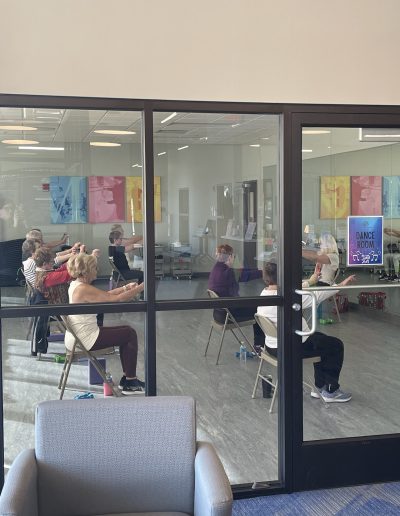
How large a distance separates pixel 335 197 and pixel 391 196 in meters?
0.39

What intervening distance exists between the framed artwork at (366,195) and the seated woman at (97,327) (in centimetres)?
143

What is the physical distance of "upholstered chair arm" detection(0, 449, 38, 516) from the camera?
264cm

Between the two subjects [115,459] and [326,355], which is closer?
[115,459]

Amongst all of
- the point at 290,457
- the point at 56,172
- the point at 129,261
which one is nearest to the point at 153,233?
the point at 129,261

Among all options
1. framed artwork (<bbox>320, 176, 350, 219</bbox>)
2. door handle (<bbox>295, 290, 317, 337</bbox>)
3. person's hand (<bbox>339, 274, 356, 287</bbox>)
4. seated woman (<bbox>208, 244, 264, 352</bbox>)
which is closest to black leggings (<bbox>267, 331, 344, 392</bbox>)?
door handle (<bbox>295, 290, 317, 337</bbox>)

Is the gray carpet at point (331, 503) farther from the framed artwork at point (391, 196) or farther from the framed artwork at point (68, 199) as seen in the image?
the framed artwork at point (68, 199)

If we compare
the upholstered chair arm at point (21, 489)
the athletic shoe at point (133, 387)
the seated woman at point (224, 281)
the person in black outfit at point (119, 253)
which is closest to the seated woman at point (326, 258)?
the seated woman at point (224, 281)

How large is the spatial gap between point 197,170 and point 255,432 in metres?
1.62

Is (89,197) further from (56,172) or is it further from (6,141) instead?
(6,141)

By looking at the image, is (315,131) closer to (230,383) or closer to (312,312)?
(312,312)

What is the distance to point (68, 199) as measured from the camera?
3988mm

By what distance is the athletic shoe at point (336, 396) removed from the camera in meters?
4.51

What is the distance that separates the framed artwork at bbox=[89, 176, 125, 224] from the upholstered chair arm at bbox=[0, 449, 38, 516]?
4.60ft

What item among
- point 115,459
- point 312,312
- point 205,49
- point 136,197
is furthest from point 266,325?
point 205,49
